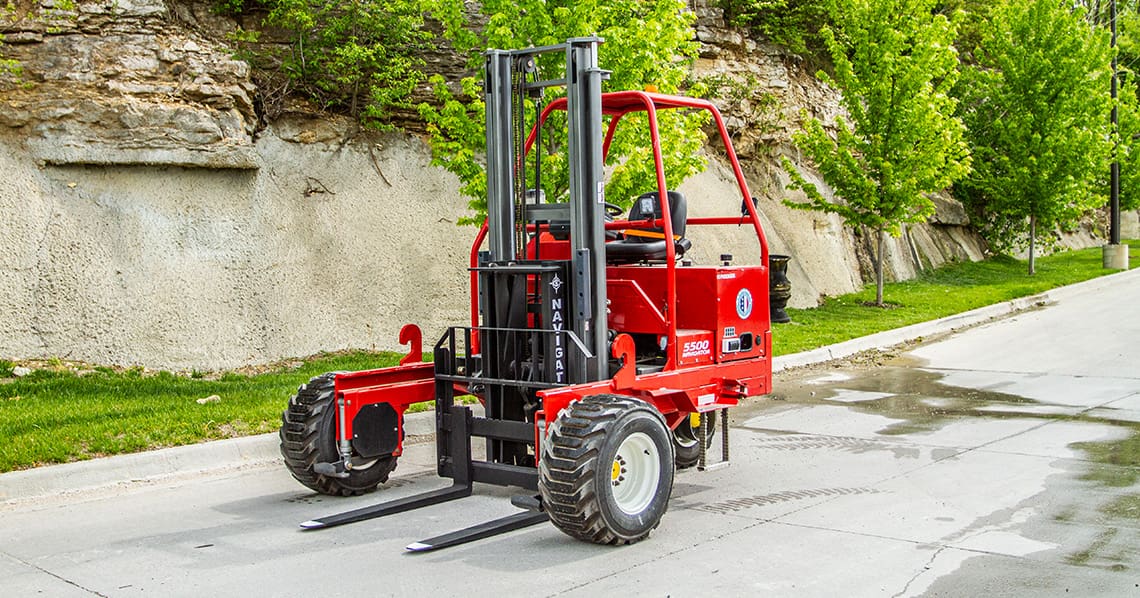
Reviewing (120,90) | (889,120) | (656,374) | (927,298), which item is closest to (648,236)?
(656,374)

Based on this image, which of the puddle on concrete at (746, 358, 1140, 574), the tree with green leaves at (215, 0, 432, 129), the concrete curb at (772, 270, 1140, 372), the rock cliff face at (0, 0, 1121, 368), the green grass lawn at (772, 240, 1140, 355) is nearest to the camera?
the puddle on concrete at (746, 358, 1140, 574)

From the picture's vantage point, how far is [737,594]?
5.70 meters

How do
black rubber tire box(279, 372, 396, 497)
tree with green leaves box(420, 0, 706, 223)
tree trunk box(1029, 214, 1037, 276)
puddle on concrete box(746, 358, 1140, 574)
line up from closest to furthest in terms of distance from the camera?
puddle on concrete box(746, 358, 1140, 574)
black rubber tire box(279, 372, 396, 497)
tree with green leaves box(420, 0, 706, 223)
tree trunk box(1029, 214, 1037, 276)

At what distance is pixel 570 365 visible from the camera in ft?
24.1

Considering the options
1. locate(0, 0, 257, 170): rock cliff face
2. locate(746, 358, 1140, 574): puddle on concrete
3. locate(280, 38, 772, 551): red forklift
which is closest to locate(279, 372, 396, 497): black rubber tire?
locate(280, 38, 772, 551): red forklift

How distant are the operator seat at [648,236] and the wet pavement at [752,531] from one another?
1771 mm

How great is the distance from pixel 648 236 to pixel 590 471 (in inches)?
103

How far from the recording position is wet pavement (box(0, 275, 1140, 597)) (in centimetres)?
597

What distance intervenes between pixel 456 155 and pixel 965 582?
8.71m

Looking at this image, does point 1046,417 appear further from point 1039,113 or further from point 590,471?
point 1039,113

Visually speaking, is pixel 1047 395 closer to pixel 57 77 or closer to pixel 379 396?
pixel 379 396

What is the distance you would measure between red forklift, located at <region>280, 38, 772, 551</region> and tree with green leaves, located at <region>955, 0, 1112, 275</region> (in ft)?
71.4

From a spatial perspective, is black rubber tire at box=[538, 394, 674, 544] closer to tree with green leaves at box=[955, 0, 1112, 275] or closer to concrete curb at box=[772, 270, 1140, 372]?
concrete curb at box=[772, 270, 1140, 372]

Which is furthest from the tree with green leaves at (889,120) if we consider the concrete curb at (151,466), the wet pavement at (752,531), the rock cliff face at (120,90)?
the concrete curb at (151,466)
